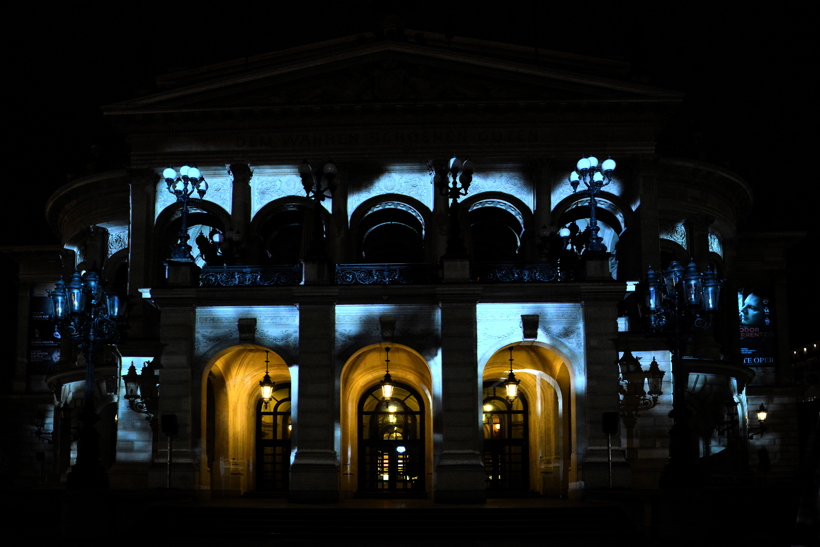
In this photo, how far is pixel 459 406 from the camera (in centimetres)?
3338

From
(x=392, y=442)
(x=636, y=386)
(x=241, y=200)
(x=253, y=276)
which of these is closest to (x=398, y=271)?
(x=253, y=276)

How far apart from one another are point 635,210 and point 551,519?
1698 centimetres

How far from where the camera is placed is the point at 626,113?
4081 centimetres

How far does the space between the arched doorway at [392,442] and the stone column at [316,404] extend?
229 inches

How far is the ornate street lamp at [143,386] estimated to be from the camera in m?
35.2

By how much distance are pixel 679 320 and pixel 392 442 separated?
53.1ft

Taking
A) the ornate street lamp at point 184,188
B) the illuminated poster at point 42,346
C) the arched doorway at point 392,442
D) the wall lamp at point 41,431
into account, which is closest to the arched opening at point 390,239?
the arched doorway at point 392,442

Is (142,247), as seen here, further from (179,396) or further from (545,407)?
(545,407)

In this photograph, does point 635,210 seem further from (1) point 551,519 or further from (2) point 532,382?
(1) point 551,519

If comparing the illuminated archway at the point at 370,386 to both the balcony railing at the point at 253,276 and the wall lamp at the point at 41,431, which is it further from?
the wall lamp at the point at 41,431

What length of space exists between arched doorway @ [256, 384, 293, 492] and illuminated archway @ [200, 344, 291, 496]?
0.23 metres

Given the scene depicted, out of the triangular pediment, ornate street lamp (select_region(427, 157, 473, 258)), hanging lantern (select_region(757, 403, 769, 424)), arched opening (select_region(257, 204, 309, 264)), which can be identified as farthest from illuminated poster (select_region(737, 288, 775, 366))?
ornate street lamp (select_region(427, 157, 473, 258))

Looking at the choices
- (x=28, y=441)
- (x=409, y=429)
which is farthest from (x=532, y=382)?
(x=28, y=441)

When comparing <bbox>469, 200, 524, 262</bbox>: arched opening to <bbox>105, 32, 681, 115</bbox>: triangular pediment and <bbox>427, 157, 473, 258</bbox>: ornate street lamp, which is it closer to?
<bbox>105, 32, 681, 115</bbox>: triangular pediment
